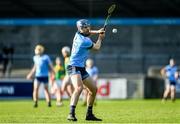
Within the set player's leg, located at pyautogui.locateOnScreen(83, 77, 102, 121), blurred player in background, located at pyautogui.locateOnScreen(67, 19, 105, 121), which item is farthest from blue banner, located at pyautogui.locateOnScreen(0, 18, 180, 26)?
blurred player in background, located at pyautogui.locateOnScreen(67, 19, 105, 121)

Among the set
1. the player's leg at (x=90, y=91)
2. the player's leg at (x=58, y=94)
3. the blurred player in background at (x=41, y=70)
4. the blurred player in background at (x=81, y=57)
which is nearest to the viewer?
the blurred player in background at (x=81, y=57)

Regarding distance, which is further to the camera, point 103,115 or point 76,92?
point 103,115

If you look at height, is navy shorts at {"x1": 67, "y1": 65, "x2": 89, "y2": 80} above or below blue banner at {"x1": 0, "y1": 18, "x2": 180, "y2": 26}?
below

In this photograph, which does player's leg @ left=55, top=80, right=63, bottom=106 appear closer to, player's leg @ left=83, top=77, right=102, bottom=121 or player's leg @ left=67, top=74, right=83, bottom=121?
player's leg @ left=83, top=77, right=102, bottom=121

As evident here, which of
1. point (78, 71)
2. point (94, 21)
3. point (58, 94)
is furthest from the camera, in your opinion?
point (94, 21)

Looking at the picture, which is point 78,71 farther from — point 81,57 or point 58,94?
point 58,94

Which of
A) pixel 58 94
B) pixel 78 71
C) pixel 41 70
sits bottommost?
pixel 58 94

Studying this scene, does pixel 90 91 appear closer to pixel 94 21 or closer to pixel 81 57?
pixel 81 57

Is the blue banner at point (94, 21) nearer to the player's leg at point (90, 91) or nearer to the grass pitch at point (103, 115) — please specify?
the grass pitch at point (103, 115)

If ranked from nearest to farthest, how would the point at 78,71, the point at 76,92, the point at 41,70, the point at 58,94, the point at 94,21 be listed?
1. the point at 76,92
2. the point at 78,71
3. the point at 41,70
4. the point at 58,94
5. the point at 94,21

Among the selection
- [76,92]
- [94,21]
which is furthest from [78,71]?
[94,21]

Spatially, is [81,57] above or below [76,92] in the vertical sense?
above

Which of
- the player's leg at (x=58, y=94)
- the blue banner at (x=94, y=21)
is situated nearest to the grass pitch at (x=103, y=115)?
the player's leg at (x=58, y=94)

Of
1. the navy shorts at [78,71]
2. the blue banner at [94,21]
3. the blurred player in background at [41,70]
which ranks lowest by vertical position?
the blurred player in background at [41,70]
